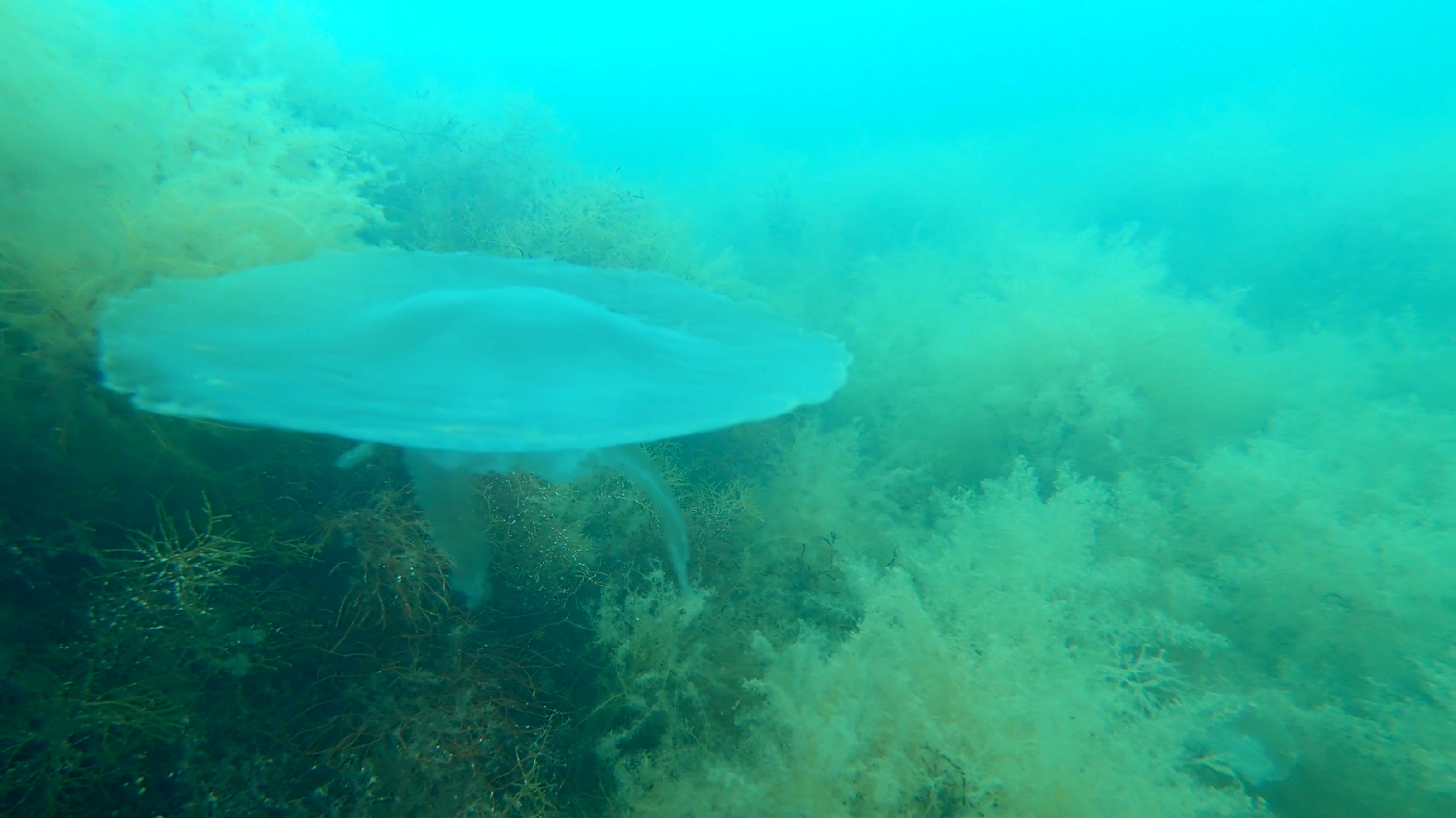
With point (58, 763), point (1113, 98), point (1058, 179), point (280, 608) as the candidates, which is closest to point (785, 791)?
point (280, 608)

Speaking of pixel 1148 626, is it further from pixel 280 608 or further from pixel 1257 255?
pixel 1257 255

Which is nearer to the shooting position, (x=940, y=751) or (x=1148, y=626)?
(x=940, y=751)

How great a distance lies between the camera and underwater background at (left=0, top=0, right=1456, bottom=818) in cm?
207

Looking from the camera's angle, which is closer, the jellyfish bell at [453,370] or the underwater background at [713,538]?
the jellyfish bell at [453,370]

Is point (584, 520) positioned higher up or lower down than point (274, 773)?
higher up

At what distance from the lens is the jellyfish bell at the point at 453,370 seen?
1.71 meters

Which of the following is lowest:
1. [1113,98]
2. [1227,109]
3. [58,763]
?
[58,763]

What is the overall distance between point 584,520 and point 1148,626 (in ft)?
9.93

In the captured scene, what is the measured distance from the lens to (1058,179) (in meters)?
12.7

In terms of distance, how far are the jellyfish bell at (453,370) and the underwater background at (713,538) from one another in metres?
0.44

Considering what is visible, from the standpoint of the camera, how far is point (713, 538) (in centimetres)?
340

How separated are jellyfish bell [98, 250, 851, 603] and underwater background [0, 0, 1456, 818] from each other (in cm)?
44

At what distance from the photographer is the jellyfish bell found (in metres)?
1.71

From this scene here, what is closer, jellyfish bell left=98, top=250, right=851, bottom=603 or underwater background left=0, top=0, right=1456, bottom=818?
jellyfish bell left=98, top=250, right=851, bottom=603
